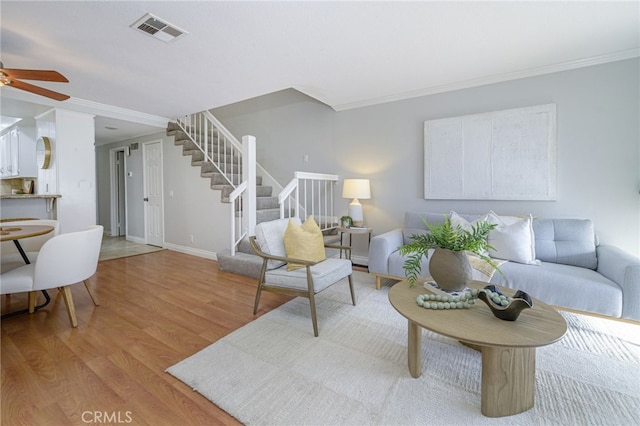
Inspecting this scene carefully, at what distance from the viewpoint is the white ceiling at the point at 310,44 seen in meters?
1.99

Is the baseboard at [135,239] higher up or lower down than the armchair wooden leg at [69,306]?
higher up

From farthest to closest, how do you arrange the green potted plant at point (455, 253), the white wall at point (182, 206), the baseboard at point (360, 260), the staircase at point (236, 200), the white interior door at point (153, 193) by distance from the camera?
the white interior door at point (153, 193), the white wall at point (182, 206), the baseboard at point (360, 260), the staircase at point (236, 200), the green potted plant at point (455, 253)

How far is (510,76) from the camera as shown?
306 centimetres

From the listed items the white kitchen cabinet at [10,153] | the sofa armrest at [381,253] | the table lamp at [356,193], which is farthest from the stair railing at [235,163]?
the white kitchen cabinet at [10,153]

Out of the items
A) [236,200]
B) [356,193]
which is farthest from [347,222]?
[236,200]

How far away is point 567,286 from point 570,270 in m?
0.29

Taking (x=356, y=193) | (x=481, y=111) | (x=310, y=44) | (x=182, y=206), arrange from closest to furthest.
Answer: (x=310, y=44), (x=481, y=111), (x=356, y=193), (x=182, y=206)

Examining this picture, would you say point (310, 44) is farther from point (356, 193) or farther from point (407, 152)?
point (407, 152)

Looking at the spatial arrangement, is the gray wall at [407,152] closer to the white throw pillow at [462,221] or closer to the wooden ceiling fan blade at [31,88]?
the white throw pillow at [462,221]

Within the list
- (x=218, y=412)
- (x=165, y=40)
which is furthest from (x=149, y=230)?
(x=218, y=412)

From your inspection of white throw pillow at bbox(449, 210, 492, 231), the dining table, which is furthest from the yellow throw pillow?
the dining table

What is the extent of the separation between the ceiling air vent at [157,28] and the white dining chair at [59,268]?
173 centimetres

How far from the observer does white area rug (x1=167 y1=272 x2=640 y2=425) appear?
1.37 meters

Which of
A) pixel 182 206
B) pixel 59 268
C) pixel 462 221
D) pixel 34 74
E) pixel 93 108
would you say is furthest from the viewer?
pixel 182 206
